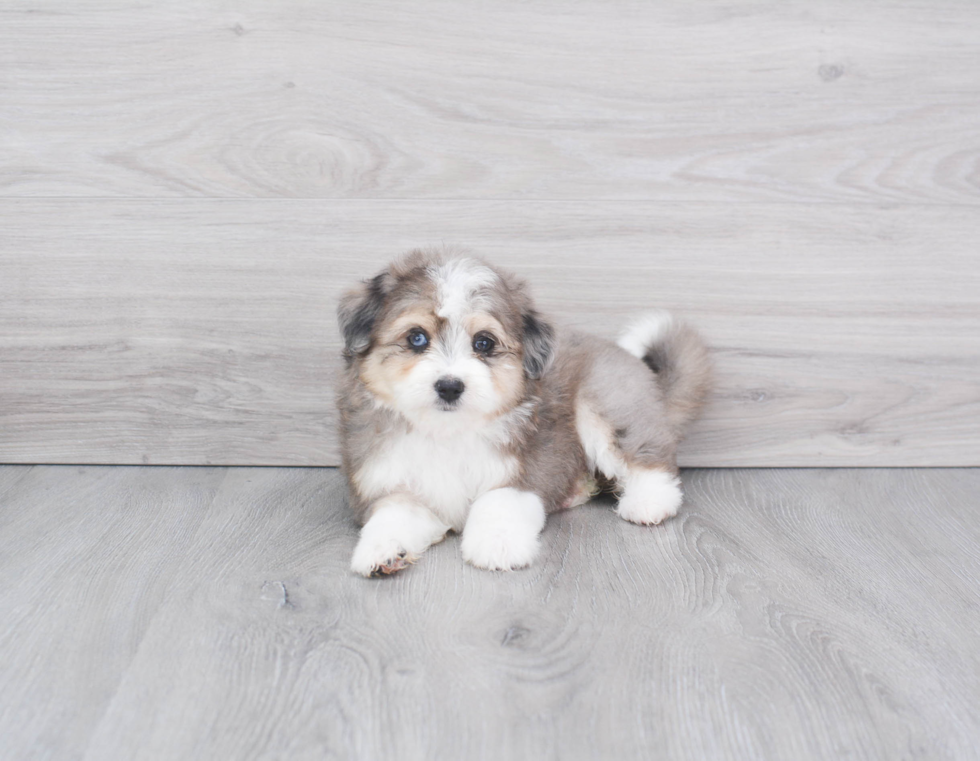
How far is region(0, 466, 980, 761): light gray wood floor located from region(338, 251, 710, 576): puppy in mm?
95

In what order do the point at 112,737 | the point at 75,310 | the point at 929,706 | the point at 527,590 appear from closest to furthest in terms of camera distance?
the point at 112,737, the point at 929,706, the point at 527,590, the point at 75,310

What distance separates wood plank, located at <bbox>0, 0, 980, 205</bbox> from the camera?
2230 mm

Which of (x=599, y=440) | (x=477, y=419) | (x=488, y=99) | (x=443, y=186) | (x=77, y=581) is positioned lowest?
(x=77, y=581)

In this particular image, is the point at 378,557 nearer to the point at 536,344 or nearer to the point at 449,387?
the point at 449,387

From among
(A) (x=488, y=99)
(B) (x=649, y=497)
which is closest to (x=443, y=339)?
(B) (x=649, y=497)

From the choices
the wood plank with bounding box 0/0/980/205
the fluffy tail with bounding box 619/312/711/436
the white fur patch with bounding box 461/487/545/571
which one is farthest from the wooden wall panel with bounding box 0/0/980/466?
the white fur patch with bounding box 461/487/545/571

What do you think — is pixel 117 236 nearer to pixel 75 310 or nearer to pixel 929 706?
pixel 75 310

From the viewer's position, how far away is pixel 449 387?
5.73 feet

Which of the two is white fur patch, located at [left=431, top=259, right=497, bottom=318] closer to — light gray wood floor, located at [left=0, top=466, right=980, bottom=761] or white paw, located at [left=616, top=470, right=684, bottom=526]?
light gray wood floor, located at [left=0, top=466, right=980, bottom=761]

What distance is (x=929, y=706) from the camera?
1343 millimetres

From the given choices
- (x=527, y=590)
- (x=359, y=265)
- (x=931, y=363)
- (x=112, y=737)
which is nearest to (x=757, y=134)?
(x=931, y=363)

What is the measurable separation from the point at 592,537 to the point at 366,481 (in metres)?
0.57

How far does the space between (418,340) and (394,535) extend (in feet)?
1.43

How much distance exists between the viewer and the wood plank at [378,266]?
2.33 meters
